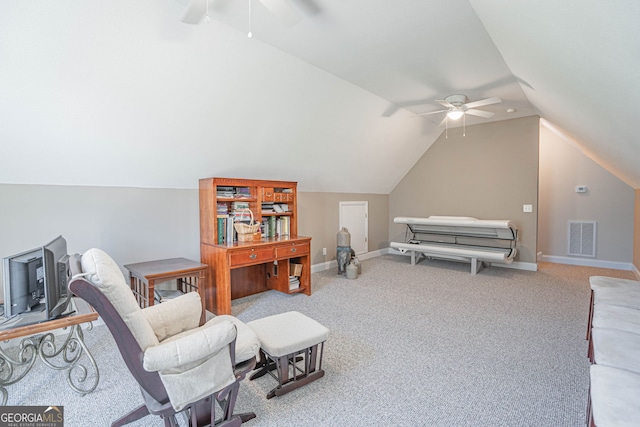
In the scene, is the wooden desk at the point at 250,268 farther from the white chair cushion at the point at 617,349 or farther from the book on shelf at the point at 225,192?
the white chair cushion at the point at 617,349

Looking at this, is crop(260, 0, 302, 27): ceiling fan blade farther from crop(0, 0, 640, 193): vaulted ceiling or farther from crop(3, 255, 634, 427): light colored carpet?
crop(3, 255, 634, 427): light colored carpet

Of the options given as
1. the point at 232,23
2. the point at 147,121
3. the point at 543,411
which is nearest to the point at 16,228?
the point at 147,121

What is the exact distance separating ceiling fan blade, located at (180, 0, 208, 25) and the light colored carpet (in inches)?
98.1

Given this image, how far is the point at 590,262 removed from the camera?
5652mm

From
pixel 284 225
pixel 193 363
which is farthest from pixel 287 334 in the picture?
pixel 284 225

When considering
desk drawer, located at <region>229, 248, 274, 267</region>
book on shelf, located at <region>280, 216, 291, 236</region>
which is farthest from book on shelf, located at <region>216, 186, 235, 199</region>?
book on shelf, located at <region>280, 216, 291, 236</region>

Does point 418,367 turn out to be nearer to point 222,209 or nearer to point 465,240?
point 222,209

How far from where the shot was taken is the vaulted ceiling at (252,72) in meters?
1.92

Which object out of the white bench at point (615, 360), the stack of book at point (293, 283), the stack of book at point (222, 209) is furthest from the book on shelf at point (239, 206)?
the white bench at point (615, 360)

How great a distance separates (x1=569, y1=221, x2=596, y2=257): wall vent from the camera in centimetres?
561

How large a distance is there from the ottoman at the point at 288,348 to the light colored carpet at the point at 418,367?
2.8 inches

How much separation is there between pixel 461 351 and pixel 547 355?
68cm

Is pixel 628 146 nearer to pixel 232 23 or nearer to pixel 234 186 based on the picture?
pixel 232 23

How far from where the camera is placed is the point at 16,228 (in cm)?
274
